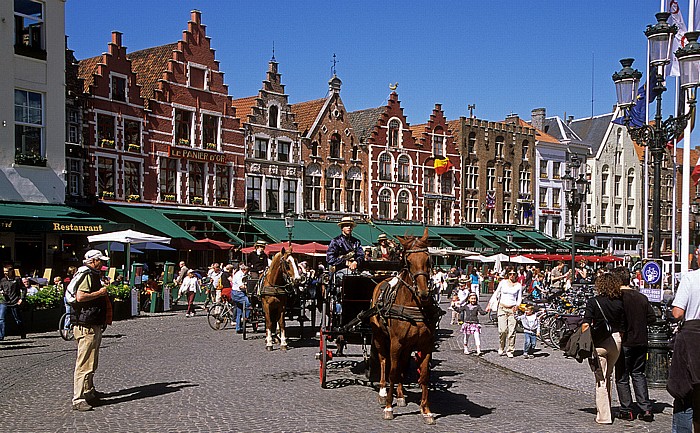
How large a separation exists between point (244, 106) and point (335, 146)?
20.2 feet

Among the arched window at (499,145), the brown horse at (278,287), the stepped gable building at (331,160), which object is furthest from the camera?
the arched window at (499,145)

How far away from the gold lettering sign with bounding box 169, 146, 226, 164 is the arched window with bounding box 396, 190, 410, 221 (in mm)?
14161

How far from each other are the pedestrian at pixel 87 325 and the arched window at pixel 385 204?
39501 mm

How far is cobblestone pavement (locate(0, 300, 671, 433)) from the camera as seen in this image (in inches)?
353

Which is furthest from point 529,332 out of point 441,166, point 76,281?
point 441,166

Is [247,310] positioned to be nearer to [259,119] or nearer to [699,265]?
[699,265]

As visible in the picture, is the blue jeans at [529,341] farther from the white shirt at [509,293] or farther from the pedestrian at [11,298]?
the pedestrian at [11,298]

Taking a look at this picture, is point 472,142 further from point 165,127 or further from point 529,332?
point 529,332

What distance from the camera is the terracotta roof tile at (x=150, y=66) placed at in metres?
38.8

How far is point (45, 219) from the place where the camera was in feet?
84.1

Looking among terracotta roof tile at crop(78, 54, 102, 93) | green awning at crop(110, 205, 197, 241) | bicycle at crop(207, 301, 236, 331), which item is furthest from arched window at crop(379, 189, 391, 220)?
bicycle at crop(207, 301, 236, 331)

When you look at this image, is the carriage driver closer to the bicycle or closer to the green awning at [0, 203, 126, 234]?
the bicycle

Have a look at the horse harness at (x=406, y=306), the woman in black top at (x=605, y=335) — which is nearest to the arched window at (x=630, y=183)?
the woman in black top at (x=605, y=335)

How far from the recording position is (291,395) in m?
10.7
